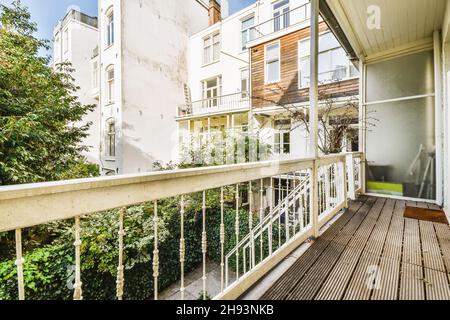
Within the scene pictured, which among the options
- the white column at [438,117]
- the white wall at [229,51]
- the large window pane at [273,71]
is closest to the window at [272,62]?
the large window pane at [273,71]

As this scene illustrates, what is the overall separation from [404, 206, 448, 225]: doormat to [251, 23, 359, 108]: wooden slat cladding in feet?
15.1

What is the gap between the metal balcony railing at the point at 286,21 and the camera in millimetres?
8289

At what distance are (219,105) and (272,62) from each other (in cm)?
345

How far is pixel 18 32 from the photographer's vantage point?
4.49 m

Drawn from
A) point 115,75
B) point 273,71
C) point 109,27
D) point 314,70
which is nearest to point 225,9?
point 273,71

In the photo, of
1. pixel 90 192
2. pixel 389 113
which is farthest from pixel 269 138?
pixel 90 192

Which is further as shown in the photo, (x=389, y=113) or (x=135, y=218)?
(x=135, y=218)

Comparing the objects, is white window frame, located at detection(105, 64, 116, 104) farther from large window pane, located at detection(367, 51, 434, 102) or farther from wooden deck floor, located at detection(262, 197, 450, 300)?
wooden deck floor, located at detection(262, 197, 450, 300)

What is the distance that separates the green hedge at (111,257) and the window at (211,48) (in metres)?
9.16

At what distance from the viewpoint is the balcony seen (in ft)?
32.6

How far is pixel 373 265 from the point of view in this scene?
189cm
